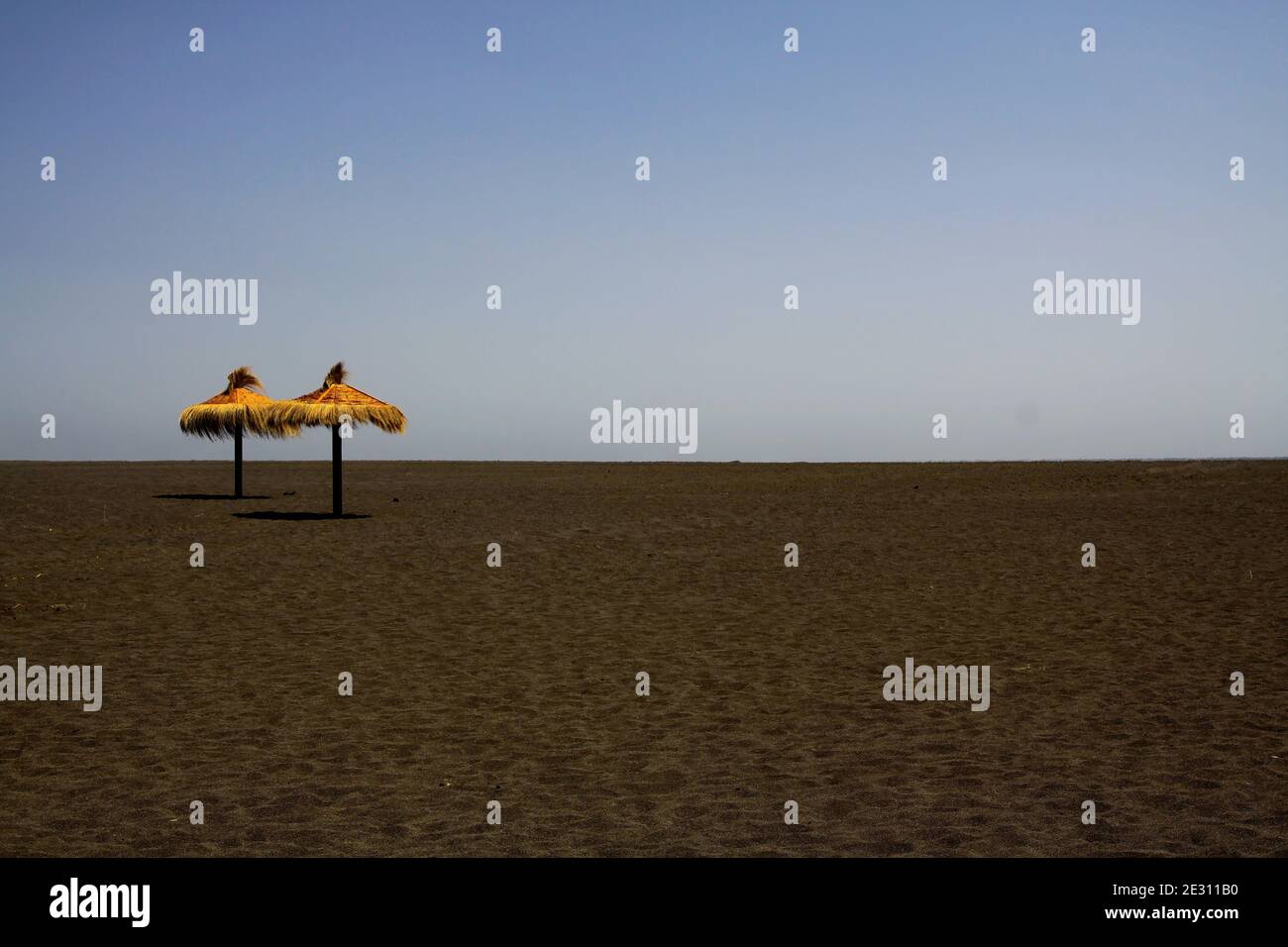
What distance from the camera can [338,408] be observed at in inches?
984

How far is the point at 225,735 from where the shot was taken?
752 centimetres

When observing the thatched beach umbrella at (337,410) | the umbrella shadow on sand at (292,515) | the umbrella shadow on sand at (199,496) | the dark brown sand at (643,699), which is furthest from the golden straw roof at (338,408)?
the umbrella shadow on sand at (199,496)

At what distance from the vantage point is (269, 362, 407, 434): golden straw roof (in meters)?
25.0

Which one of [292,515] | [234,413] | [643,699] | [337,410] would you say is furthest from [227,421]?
[643,699]

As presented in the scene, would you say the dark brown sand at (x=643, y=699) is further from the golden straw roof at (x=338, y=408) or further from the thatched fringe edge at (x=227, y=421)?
the thatched fringe edge at (x=227, y=421)

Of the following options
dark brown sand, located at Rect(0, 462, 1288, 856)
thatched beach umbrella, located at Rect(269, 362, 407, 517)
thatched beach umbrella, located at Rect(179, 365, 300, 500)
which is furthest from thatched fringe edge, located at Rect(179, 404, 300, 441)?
dark brown sand, located at Rect(0, 462, 1288, 856)

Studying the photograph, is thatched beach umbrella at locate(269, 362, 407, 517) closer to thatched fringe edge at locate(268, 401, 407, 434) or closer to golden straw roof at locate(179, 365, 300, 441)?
thatched fringe edge at locate(268, 401, 407, 434)

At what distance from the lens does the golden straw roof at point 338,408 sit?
25.0 meters

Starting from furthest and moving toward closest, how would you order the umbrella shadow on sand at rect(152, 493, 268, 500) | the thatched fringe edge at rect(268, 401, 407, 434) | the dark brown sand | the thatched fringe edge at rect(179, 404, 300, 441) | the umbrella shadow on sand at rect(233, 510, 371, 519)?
the umbrella shadow on sand at rect(152, 493, 268, 500), the thatched fringe edge at rect(179, 404, 300, 441), the umbrella shadow on sand at rect(233, 510, 371, 519), the thatched fringe edge at rect(268, 401, 407, 434), the dark brown sand

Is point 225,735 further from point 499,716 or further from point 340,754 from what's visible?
point 499,716

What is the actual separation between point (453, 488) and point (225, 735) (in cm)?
3831

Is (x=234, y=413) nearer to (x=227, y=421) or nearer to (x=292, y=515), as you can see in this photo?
(x=227, y=421)

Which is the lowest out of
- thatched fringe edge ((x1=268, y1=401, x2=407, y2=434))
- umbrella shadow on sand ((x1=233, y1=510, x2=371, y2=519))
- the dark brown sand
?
the dark brown sand

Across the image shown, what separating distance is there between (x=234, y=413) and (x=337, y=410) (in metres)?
6.47
